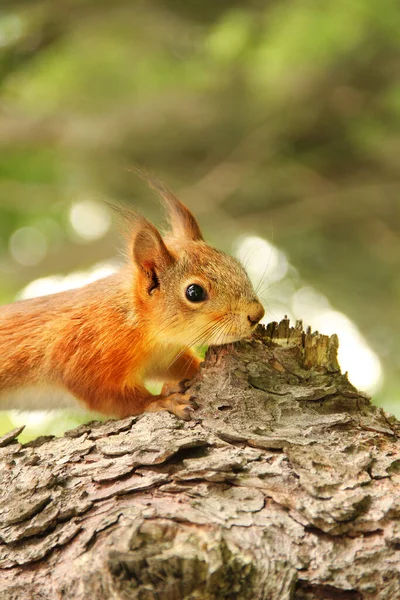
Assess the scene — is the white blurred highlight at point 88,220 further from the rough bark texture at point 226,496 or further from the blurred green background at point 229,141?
the rough bark texture at point 226,496

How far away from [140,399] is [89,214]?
1.69 meters

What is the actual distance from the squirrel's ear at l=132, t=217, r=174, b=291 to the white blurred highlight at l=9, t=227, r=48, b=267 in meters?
1.47

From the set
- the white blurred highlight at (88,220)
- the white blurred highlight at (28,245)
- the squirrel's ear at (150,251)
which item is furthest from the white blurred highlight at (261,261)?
the white blurred highlight at (28,245)

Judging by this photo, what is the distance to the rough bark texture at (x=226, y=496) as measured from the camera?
1.17 m

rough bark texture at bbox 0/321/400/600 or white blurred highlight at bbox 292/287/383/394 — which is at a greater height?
white blurred highlight at bbox 292/287/383/394

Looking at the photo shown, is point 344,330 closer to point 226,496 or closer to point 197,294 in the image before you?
point 197,294

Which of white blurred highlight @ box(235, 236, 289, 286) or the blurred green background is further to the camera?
the blurred green background

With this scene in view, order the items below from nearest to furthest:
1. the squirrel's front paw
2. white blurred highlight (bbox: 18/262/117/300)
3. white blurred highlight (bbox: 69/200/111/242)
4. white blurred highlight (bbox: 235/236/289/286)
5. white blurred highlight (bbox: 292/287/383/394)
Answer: the squirrel's front paw → white blurred highlight (bbox: 235/236/289/286) → white blurred highlight (bbox: 292/287/383/394) → white blurred highlight (bbox: 18/262/117/300) → white blurred highlight (bbox: 69/200/111/242)

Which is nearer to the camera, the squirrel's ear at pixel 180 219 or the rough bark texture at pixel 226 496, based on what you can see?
the rough bark texture at pixel 226 496

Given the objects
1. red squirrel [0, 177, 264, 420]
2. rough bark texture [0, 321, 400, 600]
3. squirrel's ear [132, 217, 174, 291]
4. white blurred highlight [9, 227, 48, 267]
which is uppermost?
white blurred highlight [9, 227, 48, 267]

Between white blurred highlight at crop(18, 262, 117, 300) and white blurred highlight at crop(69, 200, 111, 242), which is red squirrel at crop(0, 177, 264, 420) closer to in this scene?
white blurred highlight at crop(18, 262, 117, 300)

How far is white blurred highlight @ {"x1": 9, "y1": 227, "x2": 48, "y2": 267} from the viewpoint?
3535 mm

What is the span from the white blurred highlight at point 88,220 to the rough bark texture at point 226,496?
5.85ft

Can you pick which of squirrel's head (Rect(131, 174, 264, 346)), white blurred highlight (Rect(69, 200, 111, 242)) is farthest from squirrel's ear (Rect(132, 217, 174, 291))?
white blurred highlight (Rect(69, 200, 111, 242))
